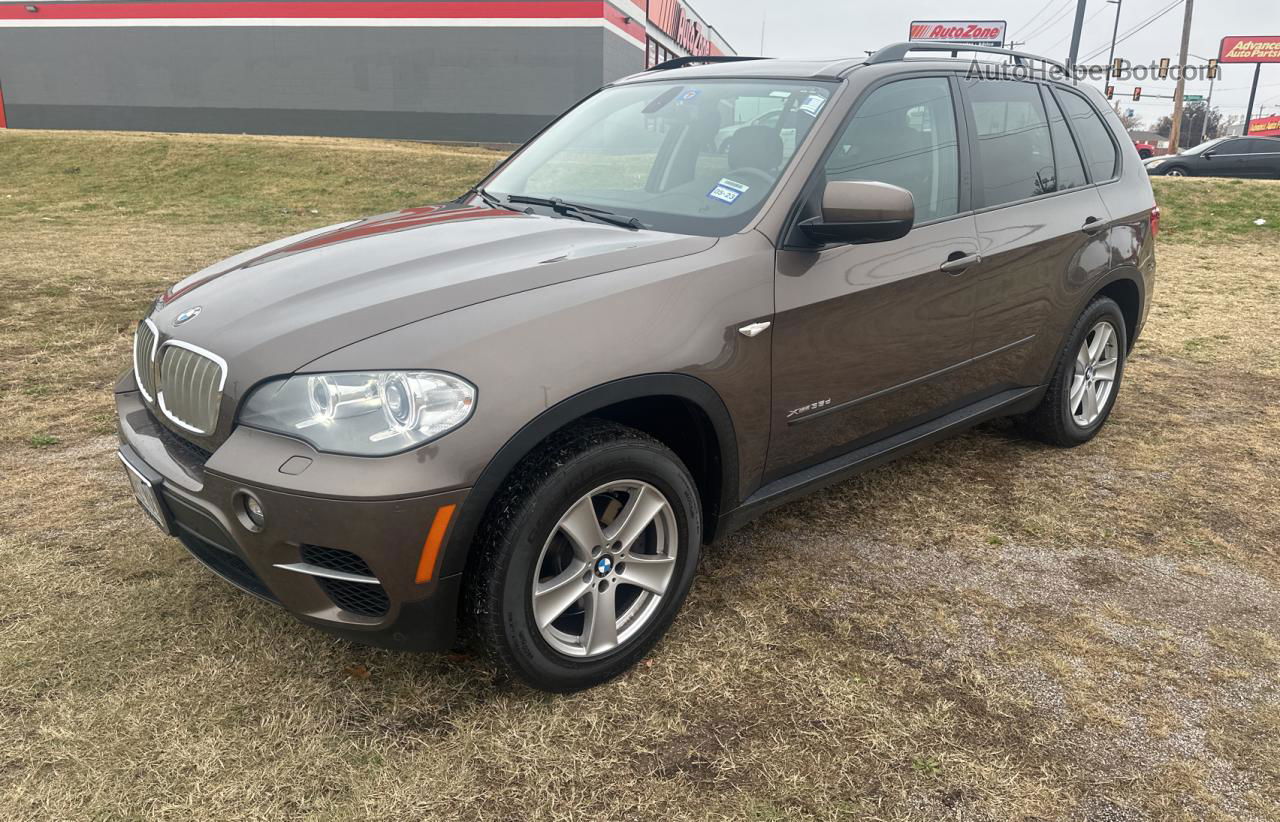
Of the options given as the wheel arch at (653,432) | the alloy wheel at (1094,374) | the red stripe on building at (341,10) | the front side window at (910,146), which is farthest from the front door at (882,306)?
the red stripe on building at (341,10)

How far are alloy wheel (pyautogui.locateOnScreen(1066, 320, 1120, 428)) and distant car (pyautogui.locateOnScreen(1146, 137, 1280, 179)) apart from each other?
58.0ft

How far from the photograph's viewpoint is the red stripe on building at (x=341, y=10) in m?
26.9

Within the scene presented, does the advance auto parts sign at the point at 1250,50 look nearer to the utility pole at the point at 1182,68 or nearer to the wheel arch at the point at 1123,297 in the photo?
the utility pole at the point at 1182,68

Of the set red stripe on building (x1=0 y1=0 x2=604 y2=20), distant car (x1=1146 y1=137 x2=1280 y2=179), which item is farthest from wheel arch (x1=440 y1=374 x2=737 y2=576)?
red stripe on building (x1=0 y1=0 x2=604 y2=20)

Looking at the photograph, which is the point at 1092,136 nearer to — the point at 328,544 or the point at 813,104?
the point at 813,104

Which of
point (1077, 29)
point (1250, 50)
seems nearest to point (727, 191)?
point (1077, 29)

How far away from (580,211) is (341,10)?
91.6 ft

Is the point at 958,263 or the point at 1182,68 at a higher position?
the point at 1182,68

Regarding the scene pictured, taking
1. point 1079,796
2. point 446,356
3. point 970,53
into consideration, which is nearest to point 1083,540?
point 1079,796

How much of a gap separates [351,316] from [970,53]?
117 inches

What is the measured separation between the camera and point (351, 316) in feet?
7.66

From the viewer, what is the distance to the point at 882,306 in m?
3.13

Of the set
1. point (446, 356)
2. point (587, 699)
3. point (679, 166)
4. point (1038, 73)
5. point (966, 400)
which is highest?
point (1038, 73)

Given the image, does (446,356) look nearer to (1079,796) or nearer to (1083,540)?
(1079,796)
